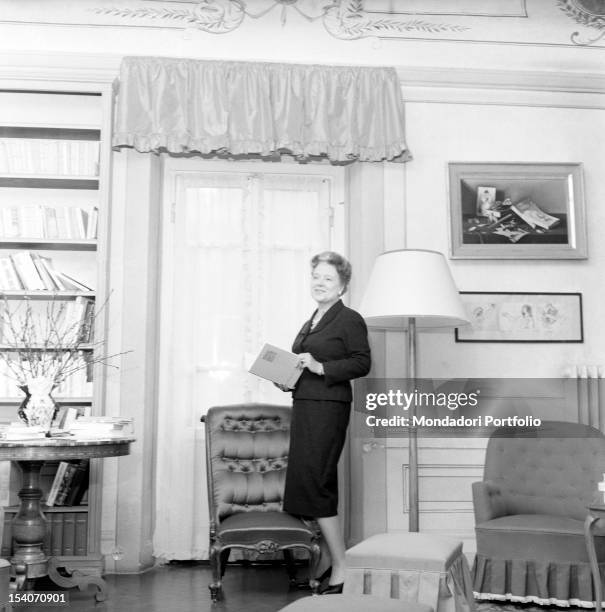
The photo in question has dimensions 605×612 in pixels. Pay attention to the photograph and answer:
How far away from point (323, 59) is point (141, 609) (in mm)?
3443

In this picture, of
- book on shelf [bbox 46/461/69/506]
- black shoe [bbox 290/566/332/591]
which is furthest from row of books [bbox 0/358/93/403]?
black shoe [bbox 290/566/332/591]

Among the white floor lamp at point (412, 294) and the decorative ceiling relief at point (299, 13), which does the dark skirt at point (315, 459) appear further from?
the decorative ceiling relief at point (299, 13)

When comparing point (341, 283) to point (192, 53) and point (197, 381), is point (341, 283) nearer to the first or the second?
point (197, 381)

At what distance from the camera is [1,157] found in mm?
4992

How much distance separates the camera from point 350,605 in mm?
2365

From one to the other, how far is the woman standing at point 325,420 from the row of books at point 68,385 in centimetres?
139

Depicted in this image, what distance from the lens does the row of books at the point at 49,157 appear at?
4.99 meters

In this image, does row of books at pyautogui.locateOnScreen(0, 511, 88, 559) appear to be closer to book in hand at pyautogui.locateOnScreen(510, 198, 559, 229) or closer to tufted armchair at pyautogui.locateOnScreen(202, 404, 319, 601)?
tufted armchair at pyautogui.locateOnScreen(202, 404, 319, 601)

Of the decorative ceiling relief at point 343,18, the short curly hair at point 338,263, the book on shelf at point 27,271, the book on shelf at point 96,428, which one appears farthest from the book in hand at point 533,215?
the book on shelf at point 27,271

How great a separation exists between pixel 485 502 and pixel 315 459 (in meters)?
0.91

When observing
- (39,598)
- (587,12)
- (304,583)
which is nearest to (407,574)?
(304,583)

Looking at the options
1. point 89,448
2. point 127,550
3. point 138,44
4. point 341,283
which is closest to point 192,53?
point 138,44

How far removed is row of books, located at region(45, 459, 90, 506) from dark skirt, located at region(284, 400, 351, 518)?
1.32 meters

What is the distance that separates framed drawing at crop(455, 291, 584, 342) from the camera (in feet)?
16.9
